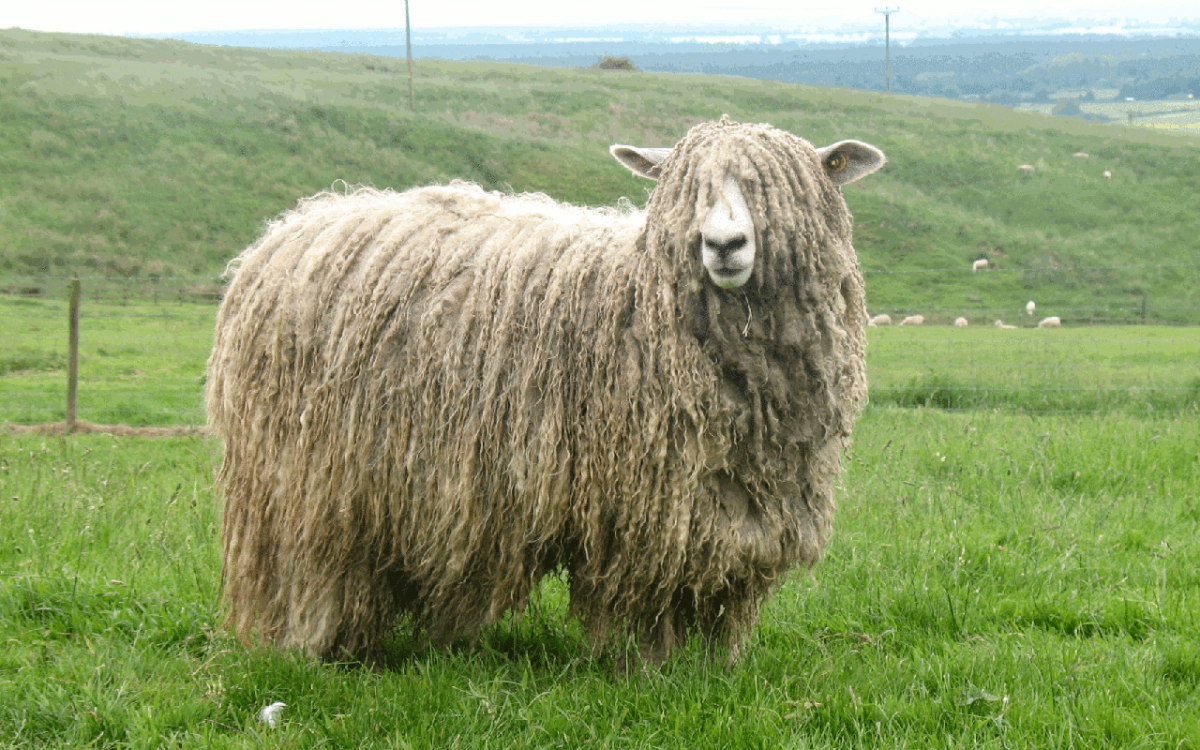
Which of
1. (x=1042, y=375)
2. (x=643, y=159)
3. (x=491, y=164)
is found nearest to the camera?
(x=643, y=159)

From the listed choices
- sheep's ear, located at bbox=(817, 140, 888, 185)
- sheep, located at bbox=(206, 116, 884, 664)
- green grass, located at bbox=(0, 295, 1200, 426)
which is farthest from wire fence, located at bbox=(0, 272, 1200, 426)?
sheep, located at bbox=(206, 116, 884, 664)

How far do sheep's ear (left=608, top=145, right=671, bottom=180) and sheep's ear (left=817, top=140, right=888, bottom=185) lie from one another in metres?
0.57

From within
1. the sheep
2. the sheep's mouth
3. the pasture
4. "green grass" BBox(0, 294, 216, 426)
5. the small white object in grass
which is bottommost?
"green grass" BBox(0, 294, 216, 426)

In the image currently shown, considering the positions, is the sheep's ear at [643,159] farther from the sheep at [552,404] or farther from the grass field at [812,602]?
the grass field at [812,602]

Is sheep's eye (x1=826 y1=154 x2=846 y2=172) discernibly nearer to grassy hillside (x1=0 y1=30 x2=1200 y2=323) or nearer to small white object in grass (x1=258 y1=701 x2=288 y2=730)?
small white object in grass (x1=258 y1=701 x2=288 y2=730)

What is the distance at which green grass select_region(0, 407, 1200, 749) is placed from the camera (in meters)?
3.07

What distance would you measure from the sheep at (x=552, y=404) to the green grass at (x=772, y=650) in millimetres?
296

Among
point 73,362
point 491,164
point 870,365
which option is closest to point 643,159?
point 73,362

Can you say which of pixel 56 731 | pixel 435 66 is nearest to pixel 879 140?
pixel 435 66

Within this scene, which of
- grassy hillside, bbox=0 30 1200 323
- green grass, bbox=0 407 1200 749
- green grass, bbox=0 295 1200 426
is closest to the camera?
green grass, bbox=0 407 1200 749

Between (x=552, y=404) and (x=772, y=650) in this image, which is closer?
(x=552, y=404)

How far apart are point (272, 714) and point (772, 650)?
1878 mm

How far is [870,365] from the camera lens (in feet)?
46.4

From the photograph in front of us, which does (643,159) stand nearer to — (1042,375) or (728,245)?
(728,245)
